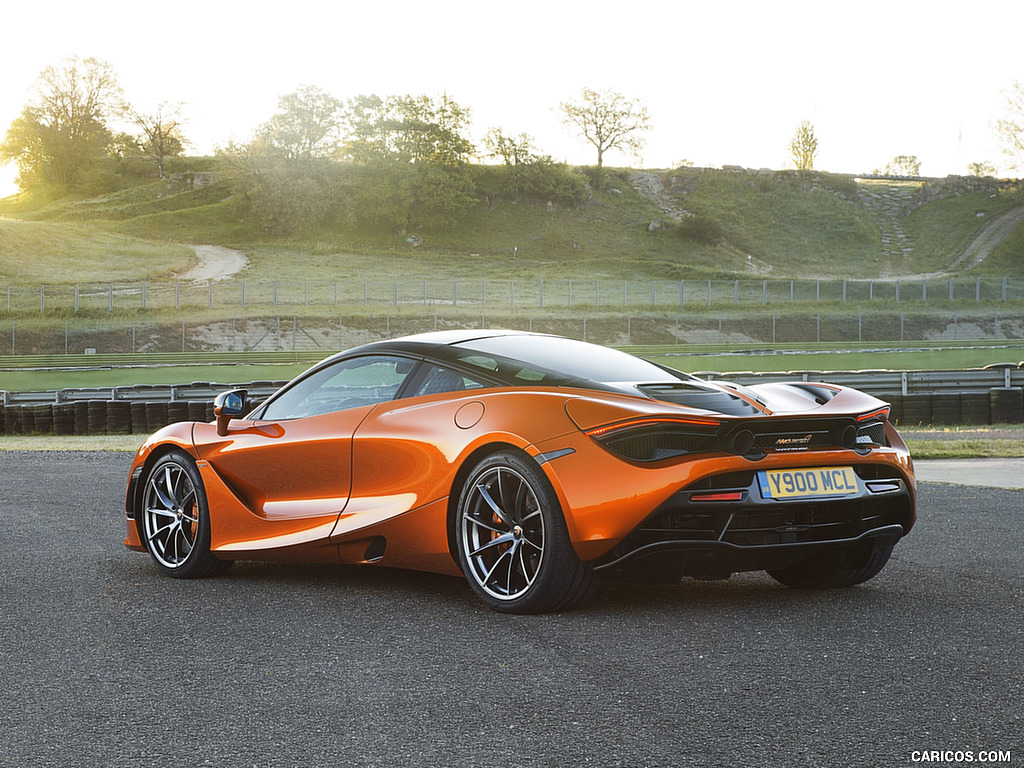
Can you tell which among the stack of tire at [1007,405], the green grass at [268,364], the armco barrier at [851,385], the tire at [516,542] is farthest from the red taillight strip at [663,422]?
the green grass at [268,364]

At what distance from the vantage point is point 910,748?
10.4 ft

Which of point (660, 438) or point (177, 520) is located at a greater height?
point (660, 438)

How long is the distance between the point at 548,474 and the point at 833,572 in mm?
1784

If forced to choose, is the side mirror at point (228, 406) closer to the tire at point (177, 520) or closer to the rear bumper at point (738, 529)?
the tire at point (177, 520)

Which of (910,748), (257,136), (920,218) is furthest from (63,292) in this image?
(920,218)

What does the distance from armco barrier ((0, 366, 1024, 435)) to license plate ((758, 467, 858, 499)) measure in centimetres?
1440

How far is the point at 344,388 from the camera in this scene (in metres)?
5.86

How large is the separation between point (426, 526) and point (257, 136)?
328 feet

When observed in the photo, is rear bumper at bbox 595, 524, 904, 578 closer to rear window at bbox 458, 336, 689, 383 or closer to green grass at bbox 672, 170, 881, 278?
rear window at bbox 458, 336, 689, 383

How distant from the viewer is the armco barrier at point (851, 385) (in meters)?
19.0

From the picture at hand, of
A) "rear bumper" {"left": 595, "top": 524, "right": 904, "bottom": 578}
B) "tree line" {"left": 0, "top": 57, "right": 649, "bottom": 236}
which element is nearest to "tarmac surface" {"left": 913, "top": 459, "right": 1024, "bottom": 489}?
"rear bumper" {"left": 595, "top": 524, "right": 904, "bottom": 578}

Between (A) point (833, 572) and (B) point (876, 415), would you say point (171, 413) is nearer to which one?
(A) point (833, 572)

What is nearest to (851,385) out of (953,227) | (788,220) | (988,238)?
(988,238)

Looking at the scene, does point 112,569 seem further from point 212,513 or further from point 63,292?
point 63,292
